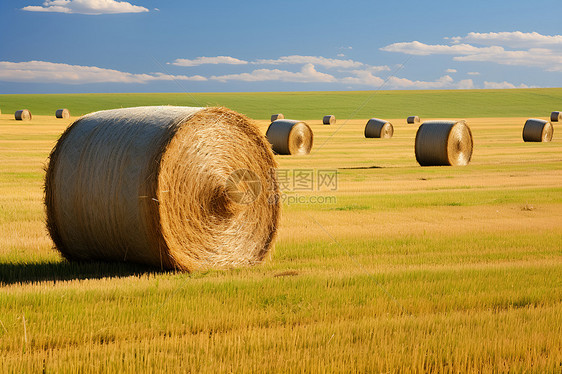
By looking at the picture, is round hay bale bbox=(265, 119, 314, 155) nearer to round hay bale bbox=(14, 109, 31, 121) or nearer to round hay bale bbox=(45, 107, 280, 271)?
round hay bale bbox=(45, 107, 280, 271)

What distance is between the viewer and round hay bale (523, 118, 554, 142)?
38906 millimetres

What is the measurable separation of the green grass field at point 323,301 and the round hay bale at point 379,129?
30.0 m

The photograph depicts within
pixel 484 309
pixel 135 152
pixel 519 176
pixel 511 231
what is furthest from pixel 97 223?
pixel 519 176

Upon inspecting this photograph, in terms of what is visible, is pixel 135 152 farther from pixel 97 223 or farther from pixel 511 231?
pixel 511 231

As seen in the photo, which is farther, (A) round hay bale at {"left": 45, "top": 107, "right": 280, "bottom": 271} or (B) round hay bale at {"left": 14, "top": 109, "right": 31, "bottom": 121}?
(B) round hay bale at {"left": 14, "top": 109, "right": 31, "bottom": 121}

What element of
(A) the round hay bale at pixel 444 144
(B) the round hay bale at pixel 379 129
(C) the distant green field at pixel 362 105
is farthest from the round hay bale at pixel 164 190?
(C) the distant green field at pixel 362 105

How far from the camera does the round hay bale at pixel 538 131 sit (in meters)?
38.9

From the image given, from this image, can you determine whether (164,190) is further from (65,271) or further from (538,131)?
(538,131)

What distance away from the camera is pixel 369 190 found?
17516mm

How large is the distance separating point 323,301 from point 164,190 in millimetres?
2648

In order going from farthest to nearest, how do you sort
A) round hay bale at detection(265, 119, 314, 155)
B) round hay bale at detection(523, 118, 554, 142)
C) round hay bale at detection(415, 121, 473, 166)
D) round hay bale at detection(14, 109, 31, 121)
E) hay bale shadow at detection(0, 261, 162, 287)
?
1. round hay bale at detection(14, 109, 31, 121)
2. round hay bale at detection(523, 118, 554, 142)
3. round hay bale at detection(265, 119, 314, 155)
4. round hay bale at detection(415, 121, 473, 166)
5. hay bale shadow at detection(0, 261, 162, 287)

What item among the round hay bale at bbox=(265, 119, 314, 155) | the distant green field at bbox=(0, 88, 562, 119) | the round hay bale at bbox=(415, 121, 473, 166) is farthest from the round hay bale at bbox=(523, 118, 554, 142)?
the distant green field at bbox=(0, 88, 562, 119)

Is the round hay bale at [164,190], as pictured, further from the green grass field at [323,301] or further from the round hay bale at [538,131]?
the round hay bale at [538,131]

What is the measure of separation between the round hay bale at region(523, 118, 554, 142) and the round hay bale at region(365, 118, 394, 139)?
9.04m
